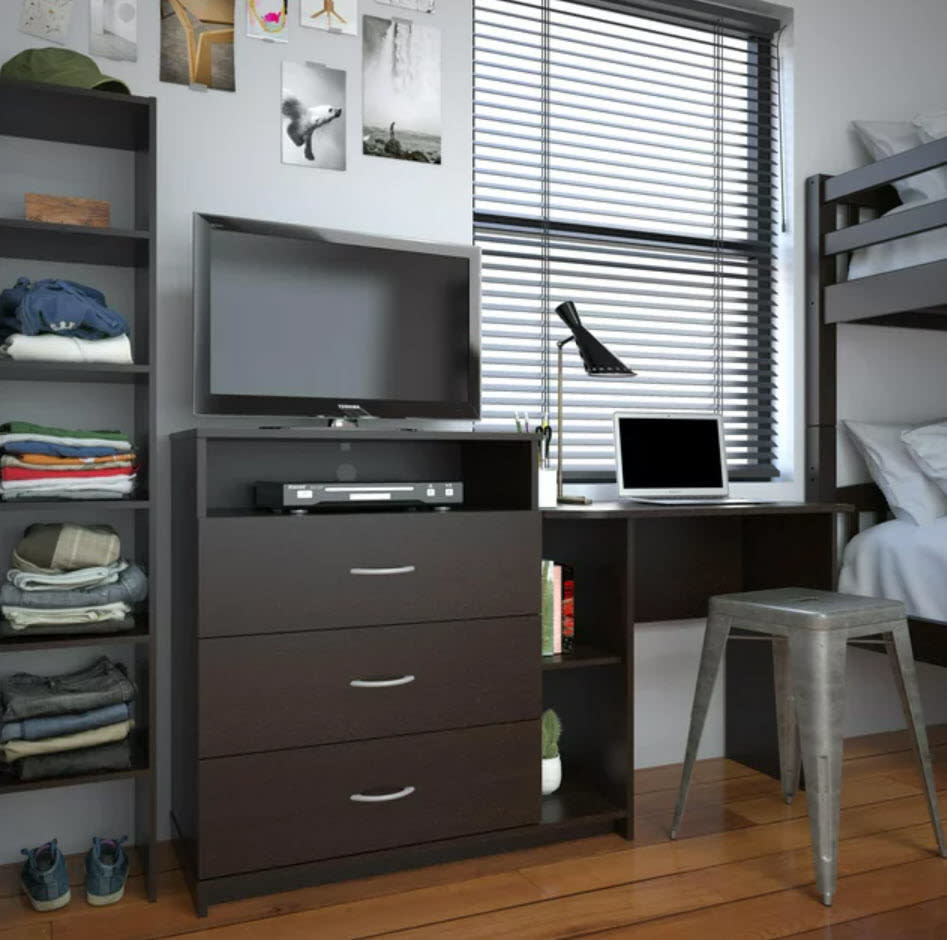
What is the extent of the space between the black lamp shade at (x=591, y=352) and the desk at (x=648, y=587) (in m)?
0.34

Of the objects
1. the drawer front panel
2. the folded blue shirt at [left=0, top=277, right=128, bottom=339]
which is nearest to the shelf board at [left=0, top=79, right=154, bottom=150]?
the folded blue shirt at [left=0, top=277, right=128, bottom=339]

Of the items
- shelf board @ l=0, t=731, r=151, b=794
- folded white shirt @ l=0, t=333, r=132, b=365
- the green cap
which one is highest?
the green cap

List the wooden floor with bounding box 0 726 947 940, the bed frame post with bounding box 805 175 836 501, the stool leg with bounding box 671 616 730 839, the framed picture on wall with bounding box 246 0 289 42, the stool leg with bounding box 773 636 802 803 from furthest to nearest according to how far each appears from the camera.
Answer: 1. the bed frame post with bounding box 805 175 836 501
2. the stool leg with bounding box 773 636 802 803
3. the framed picture on wall with bounding box 246 0 289 42
4. the stool leg with bounding box 671 616 730 839
5. the wooden floor with bounding box 0 726 947 940

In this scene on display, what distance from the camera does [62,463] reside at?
6.44 ft

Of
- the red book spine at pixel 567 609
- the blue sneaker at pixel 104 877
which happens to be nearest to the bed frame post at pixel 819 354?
the red book spine at pixel 567 609

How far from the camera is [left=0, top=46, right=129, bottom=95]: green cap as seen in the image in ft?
6.45

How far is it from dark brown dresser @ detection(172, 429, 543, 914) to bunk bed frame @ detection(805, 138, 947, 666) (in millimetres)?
1220

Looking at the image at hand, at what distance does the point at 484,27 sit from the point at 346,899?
2.23m

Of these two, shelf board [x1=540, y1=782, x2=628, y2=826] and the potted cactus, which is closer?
shelf board [x1=540, y1=782, x2=628, y2=826]

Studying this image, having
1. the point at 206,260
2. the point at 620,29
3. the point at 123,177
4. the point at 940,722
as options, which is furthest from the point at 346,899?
the point at 620,29

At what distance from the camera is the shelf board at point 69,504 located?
1.90m

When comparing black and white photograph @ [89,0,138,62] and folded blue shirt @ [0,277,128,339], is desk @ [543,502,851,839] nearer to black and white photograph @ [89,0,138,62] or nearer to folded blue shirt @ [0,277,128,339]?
folded blue shirt @ [0,277,128,339]

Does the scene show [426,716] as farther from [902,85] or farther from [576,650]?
[902,85]

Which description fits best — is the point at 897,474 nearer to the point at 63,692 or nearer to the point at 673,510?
the point at 673,510
